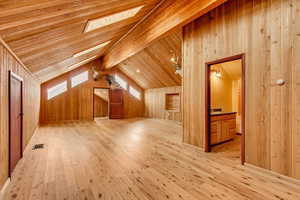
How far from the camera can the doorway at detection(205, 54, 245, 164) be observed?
304 centimetres

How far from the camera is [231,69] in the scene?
5.33 metres

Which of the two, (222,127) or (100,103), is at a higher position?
(100,103)

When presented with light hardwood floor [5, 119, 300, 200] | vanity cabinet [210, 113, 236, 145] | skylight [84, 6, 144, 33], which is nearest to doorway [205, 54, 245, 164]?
vanity cabinet [210, 113, 236, 145]

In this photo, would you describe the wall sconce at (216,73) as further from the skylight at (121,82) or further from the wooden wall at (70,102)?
the wooden wall at (70,102)

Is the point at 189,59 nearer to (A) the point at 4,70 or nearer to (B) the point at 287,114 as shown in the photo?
(B) the point at 287,114

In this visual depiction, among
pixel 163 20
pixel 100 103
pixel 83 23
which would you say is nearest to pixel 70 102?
pixel 100 103

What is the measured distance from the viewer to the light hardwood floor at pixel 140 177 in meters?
1.93

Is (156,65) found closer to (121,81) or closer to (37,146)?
(121,81)

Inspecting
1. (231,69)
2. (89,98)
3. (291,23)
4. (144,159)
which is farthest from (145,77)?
(291,23)

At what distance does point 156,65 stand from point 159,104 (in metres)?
3.16

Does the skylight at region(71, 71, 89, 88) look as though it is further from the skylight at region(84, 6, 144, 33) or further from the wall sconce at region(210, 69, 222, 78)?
the wall sconce at region(210, 69, 222, 78)

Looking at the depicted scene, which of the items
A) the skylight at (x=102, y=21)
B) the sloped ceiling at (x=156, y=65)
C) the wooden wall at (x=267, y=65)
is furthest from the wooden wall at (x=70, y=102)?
the wooden wall at (x=267, y=65)

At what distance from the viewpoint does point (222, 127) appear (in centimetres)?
424

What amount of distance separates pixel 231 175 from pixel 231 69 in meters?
4.10
